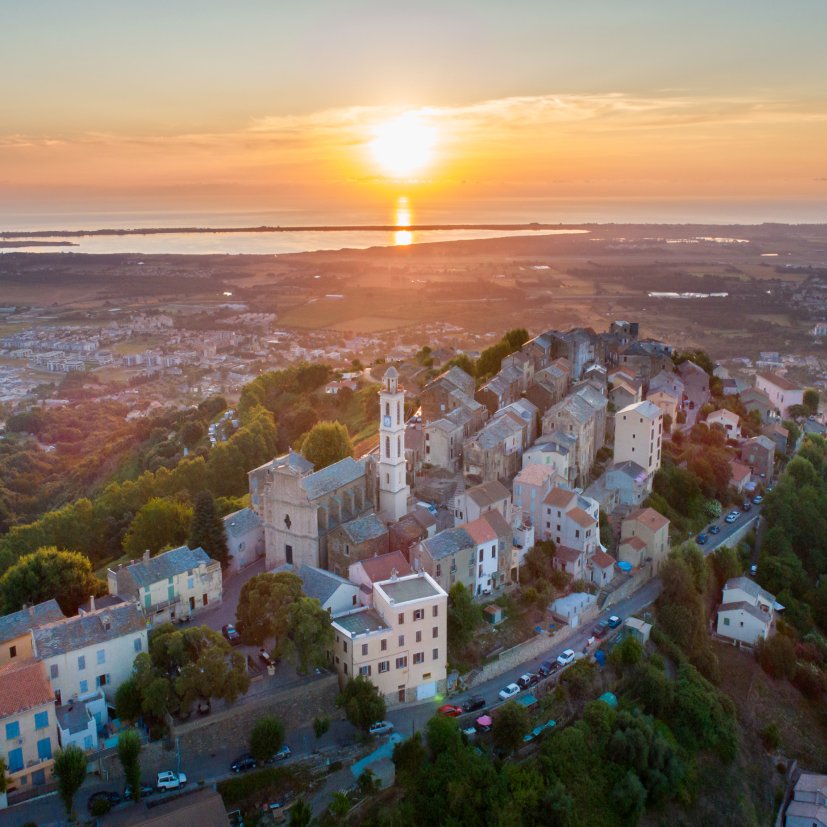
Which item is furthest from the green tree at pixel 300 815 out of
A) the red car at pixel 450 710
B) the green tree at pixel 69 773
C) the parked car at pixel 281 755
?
the red car at pixel 450 710

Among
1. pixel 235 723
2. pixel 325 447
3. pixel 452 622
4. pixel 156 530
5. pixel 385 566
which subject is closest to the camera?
pixel 235 723

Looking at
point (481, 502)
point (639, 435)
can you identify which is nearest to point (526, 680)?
point (481, 502)

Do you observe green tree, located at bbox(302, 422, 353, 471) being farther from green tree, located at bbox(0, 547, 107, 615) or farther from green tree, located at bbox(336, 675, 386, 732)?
green tree, located at bbox(336, 675, 386, 732)

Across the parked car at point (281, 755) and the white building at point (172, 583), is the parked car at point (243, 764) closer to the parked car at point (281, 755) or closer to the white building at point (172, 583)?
the parked car at point (281, 755)

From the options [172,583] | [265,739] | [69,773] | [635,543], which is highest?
[172,583]

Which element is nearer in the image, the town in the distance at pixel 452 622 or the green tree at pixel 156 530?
the town in the distance at pixel 452 622

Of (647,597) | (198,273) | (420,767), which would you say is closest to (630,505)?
(647,597)

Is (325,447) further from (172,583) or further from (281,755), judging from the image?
(281,755)
